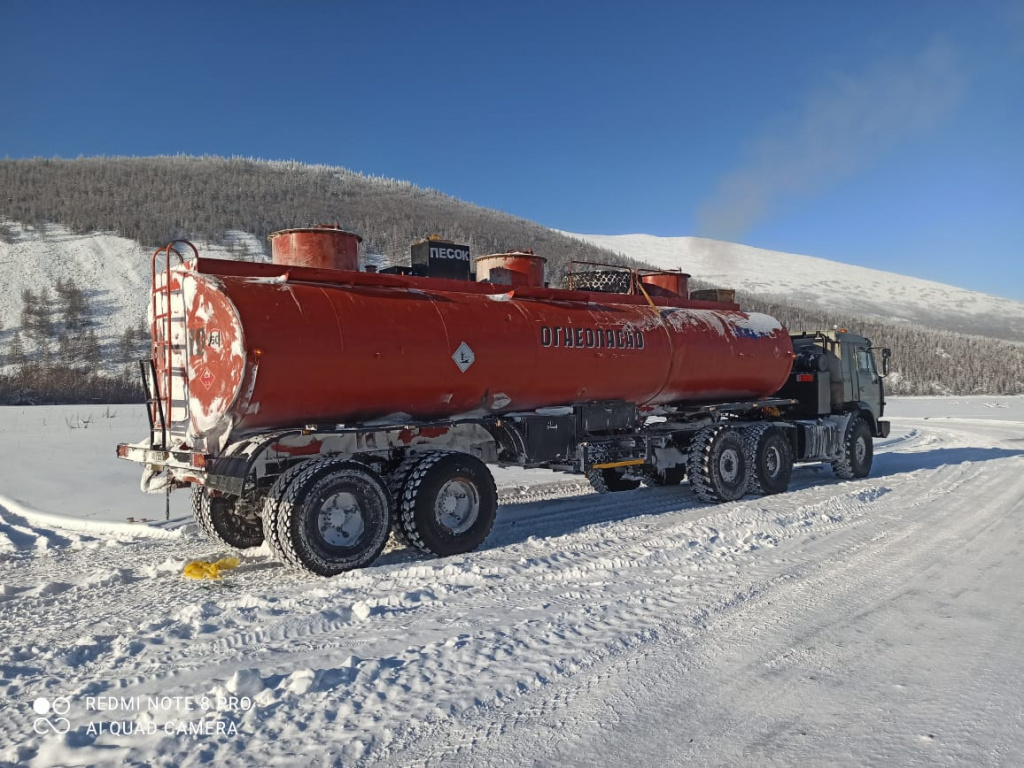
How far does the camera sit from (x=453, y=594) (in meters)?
6.11

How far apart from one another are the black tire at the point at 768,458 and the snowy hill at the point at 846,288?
85.7 m

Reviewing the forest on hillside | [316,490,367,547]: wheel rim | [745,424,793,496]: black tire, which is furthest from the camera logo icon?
the forest on hillside

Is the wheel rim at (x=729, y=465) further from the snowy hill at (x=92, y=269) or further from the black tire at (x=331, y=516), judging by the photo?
the snowy hill at (x=92, y=269)

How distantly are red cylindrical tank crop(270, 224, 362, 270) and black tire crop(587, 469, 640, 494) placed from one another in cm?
609

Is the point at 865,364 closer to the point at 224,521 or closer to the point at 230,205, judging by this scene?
the point at 224,521

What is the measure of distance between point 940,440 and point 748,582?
1766 centimetres

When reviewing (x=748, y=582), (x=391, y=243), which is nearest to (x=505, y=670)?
(x=748, y=582)

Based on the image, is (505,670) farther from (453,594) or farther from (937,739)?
(937,739)

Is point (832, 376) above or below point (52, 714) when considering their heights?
above

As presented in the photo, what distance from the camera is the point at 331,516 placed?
7055 mm

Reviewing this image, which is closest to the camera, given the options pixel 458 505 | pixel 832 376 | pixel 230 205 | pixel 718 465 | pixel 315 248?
pixel 458 505

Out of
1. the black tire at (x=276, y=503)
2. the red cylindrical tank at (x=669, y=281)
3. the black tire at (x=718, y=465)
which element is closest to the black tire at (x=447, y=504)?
the black tire at (x=276, y=503)

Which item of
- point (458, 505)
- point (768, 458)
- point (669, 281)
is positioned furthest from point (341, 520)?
point (768, 458)

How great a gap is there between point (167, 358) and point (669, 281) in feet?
26.1
